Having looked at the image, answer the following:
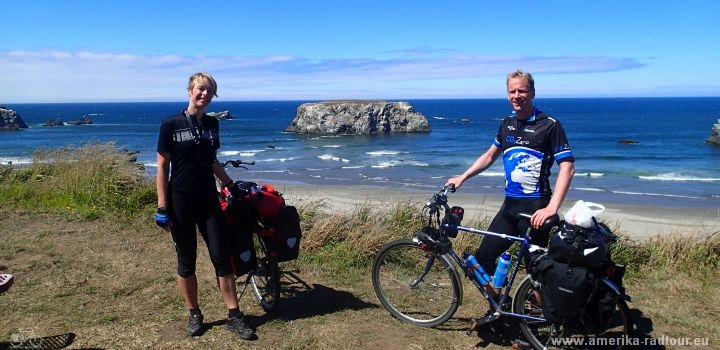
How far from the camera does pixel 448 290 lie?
4.27 m

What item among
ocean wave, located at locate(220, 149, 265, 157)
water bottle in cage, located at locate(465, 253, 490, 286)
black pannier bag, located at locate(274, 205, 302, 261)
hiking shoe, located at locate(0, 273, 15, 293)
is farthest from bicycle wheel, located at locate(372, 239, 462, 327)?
ocean wave, located at locate(220, 149, 265, 157)

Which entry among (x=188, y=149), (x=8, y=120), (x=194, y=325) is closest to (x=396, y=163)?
(x=194, y=325)

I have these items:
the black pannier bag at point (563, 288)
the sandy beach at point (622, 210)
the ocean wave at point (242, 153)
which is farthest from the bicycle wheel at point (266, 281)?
the ocean wave at point (242, 153)

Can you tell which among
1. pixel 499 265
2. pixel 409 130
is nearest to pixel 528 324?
pixel 499 265

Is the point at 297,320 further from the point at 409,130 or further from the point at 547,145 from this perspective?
the point at 409,130

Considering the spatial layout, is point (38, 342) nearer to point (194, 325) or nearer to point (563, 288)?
point (194, 325)

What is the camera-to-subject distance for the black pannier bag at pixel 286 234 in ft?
14.3

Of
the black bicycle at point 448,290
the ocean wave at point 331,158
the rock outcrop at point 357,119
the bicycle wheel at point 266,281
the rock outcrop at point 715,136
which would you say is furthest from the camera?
the rock outcrop at point 357,119

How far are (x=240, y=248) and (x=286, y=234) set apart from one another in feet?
1.30

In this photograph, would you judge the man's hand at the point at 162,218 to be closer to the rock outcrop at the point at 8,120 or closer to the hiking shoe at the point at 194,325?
the hiking shoe at the point at 194,325

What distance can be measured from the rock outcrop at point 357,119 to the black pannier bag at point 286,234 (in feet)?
227

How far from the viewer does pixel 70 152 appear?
428 inches

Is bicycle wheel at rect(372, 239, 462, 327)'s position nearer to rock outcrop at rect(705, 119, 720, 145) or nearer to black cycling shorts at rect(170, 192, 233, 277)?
black cycling shorts at rect(170, 192, 233, 277)

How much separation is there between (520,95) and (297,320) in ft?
8.37
